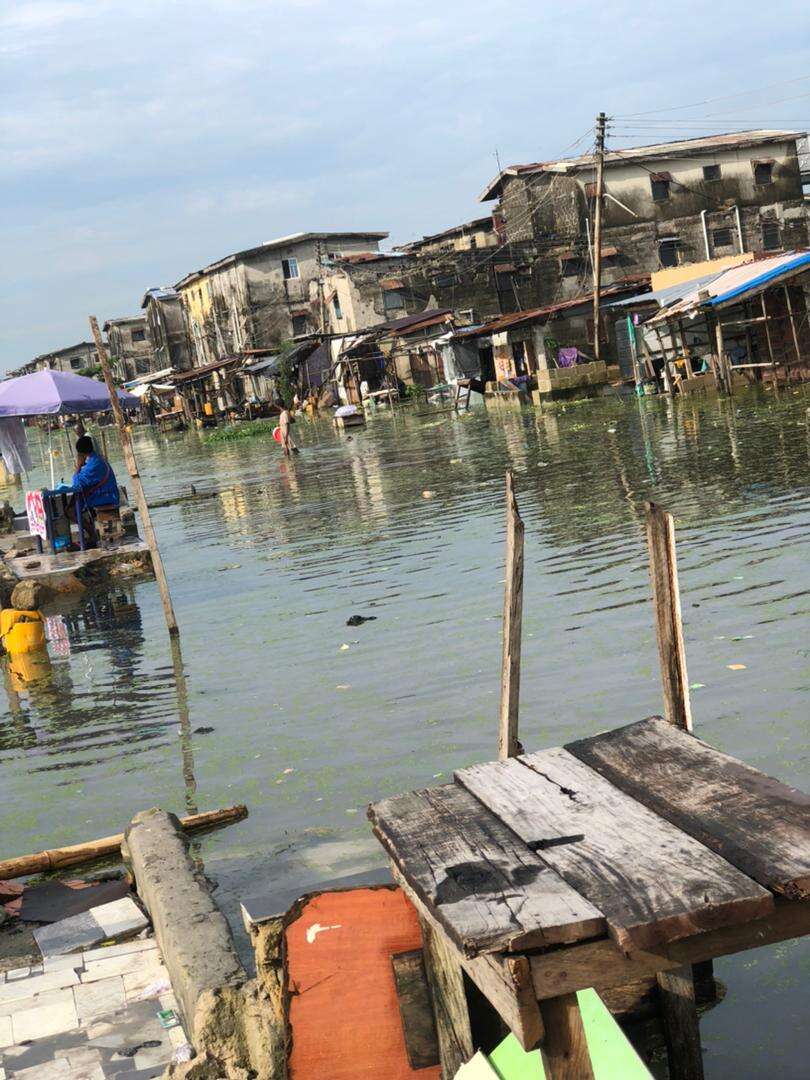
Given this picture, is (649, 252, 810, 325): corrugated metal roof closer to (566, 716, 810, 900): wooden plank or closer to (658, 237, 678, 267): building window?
(658, 237, 678, 267): building window

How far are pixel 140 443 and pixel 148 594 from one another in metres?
45.9

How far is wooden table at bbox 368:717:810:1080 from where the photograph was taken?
2.52m

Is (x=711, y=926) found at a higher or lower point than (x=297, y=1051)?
higher

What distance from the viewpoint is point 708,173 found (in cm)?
5531

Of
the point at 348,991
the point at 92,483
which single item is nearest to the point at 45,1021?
the point at 348,991

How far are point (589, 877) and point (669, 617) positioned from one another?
1898 mm

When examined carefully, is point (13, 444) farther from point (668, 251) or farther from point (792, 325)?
point (668, 251)

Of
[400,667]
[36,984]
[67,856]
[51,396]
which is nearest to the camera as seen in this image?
[36,984]

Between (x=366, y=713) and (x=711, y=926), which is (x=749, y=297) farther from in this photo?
(x=711, y=926)

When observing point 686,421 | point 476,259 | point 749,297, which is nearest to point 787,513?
point 686,421

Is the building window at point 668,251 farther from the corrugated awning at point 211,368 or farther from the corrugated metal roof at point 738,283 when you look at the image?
the corrugated metal roof at point 738,283

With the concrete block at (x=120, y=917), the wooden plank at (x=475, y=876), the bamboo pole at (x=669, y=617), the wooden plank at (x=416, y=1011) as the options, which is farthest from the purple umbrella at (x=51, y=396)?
the wooden plank at (x=475, y=876)

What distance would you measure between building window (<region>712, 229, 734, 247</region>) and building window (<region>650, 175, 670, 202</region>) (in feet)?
9.03

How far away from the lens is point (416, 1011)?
3416mm
